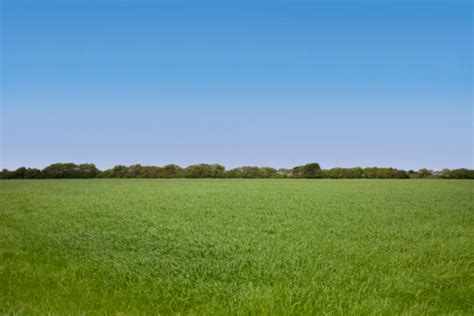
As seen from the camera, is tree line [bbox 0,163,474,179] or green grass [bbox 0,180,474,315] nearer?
green grass [bbox 0,180,474,315]

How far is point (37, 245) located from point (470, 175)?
57.1 metres

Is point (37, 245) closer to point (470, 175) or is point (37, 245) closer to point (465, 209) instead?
point (465, 209)

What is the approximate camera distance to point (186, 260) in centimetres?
661

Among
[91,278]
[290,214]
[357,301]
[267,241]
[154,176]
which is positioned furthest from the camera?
[154,176]

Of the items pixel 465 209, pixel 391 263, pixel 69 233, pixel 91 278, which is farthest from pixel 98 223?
pixel 465 209

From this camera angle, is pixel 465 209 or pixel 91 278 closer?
pixel 91 278

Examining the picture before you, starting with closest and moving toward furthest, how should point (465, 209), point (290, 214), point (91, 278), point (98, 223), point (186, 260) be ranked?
point (91, 278) → point (186, 260) → point (98, 223) → point (290, 214) → point (465, 209)

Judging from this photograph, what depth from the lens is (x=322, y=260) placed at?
21.6 feet

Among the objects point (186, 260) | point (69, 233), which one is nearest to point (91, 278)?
point (186, 260)

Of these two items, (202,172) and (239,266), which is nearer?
(239,266)

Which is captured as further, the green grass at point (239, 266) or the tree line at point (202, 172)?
the tree line at point (202, 172)

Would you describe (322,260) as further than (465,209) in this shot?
No

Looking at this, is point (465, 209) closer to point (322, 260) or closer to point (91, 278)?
point (322, 260)

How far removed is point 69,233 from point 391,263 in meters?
8.15
